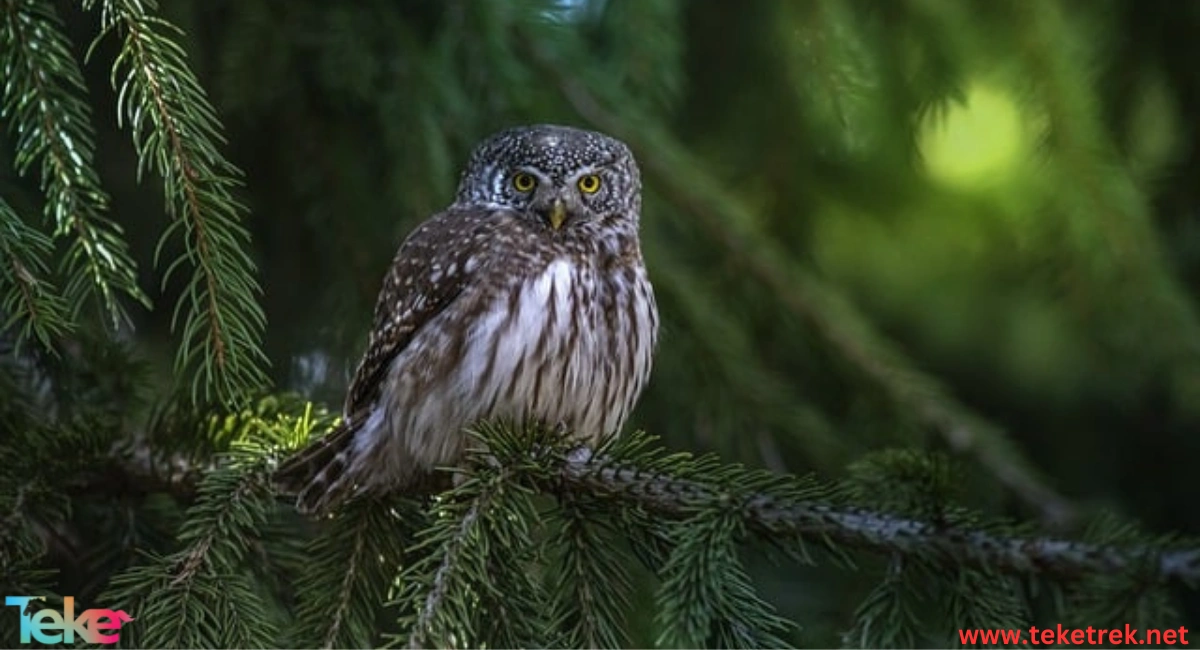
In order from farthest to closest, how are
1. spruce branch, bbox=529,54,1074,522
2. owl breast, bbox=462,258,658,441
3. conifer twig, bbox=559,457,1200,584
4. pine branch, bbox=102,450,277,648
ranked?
spruce branch, bbox=529,54,1074,522, owl breast, bbox=462,258,658,441, pine branch, bbox=102,450,277,648, conifer twig, bbox=559,457,1200,584

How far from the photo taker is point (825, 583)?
4.07m

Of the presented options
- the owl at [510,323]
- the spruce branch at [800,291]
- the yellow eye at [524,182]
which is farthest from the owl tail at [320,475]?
the spruce branch at [800,291]

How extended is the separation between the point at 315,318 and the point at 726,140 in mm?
1329

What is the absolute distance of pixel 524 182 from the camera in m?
3.73

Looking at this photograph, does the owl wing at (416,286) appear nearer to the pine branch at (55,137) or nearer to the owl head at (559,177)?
the owl head at (559,177)

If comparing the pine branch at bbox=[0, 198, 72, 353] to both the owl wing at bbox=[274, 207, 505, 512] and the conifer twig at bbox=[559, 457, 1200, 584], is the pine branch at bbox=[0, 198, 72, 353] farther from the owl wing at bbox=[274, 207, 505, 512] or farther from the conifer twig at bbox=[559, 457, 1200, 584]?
the owl wing at bbox=[274, 207, 505, 512]

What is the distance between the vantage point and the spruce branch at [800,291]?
12.5ft

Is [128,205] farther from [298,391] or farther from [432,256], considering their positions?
[432,256]

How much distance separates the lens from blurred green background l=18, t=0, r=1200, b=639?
12.0 feet

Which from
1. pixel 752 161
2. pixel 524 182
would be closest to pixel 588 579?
pixel 524 182

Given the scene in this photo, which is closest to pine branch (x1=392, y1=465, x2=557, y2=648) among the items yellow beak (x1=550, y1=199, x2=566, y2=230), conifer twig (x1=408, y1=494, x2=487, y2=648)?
conifer twig (x1=408, y1=494, x2=487, y2=648)

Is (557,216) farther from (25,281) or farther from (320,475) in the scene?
(25,281)

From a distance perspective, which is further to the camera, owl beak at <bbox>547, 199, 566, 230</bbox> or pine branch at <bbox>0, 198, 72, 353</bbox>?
owl beak at <bbox>547, 199, 566, 230</bbox>

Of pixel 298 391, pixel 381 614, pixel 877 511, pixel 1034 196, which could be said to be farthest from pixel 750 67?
pixel 877 511
